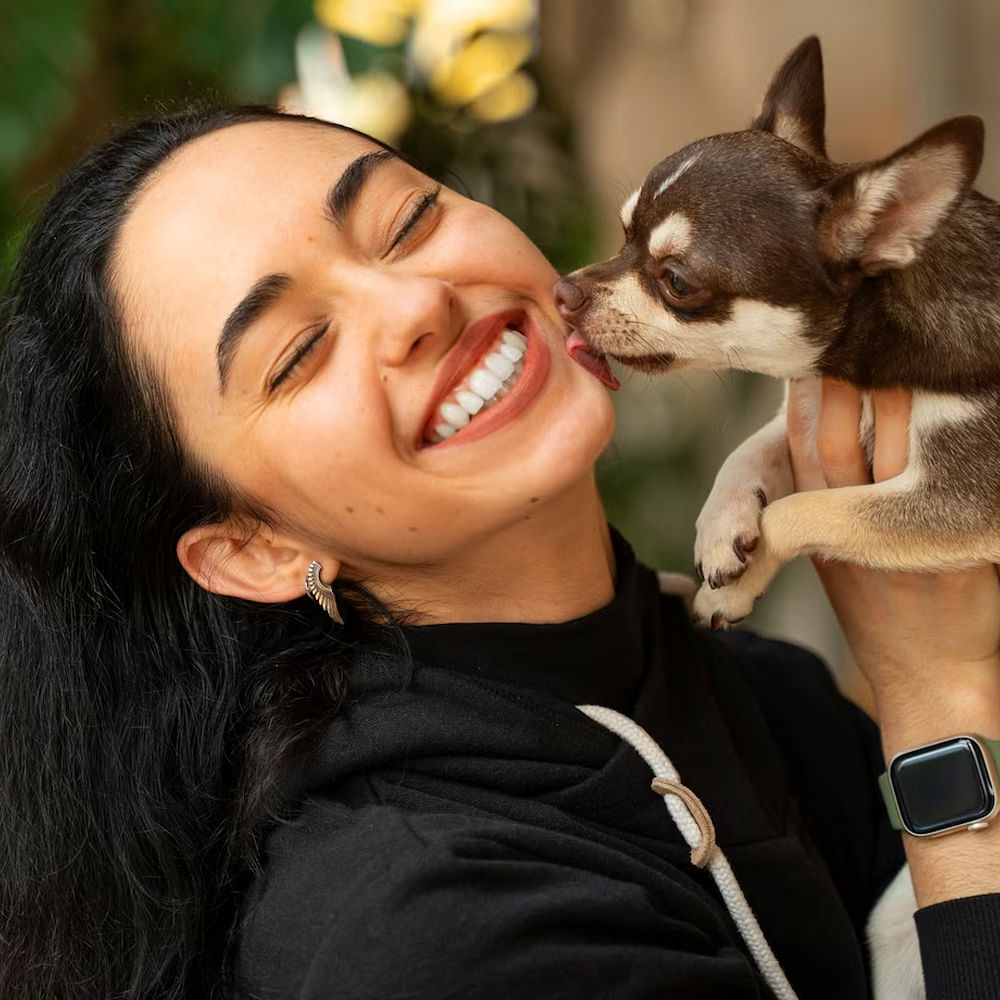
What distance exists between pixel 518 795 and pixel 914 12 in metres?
3.74

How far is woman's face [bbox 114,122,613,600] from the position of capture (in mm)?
1481

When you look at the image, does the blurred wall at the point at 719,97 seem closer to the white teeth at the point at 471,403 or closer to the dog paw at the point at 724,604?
the dog paw at the point at 724,604

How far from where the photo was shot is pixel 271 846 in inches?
59.8

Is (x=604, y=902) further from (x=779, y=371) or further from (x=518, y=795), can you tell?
(x=779, y=371)

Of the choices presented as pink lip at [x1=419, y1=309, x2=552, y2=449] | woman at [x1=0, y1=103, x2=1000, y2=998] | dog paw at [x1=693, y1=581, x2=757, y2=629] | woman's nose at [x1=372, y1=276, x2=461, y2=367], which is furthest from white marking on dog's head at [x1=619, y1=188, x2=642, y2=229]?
dog paw at [x1=693, y1=581, x2=757, y2=629]

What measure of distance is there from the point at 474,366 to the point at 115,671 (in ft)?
2.22

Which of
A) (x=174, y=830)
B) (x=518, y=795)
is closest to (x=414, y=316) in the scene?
(x=518, y=795)

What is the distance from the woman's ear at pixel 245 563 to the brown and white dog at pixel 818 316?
507mm

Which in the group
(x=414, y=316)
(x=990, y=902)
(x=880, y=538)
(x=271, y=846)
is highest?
(x=414, y=316)

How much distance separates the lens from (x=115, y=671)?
1.68 meters

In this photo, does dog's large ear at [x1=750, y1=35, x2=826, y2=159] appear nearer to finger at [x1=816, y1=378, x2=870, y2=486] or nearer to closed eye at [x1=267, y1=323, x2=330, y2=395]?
finger at [x1=816, y1=378, x2=870, y2=486]

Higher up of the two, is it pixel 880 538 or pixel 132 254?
pixel 132 254

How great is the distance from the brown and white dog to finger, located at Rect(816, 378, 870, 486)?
0.11 feet

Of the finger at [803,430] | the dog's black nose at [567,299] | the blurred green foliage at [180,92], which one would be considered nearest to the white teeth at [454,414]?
the dog's black nose at [567,299]
